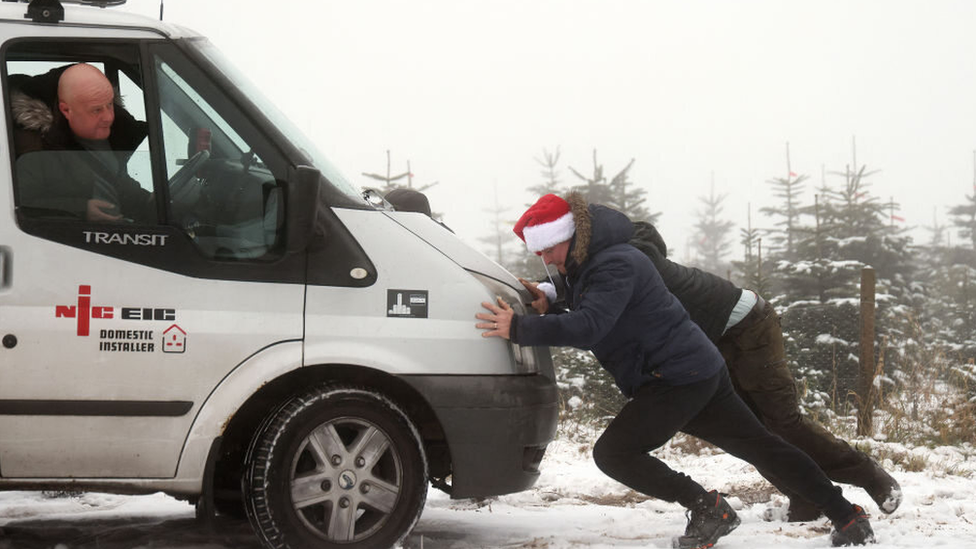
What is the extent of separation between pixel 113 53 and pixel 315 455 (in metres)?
1.84

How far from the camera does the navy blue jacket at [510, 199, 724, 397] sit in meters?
4.36

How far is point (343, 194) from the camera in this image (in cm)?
423

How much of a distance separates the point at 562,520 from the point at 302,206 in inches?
90.4

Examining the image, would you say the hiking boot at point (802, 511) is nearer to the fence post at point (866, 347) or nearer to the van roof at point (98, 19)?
the fence post at point (866, 347)

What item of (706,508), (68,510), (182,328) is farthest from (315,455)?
(68,510)

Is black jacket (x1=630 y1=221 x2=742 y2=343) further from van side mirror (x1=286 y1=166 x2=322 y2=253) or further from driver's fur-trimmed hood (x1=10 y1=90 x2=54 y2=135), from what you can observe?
driver's fur-trimmed hood (x1=10 y1=90 x2=54 y2=135)

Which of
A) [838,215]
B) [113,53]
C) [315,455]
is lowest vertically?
[315,455]

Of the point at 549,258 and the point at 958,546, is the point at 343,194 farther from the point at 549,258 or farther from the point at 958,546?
the point at 958,546

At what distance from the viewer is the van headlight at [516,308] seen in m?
4.30

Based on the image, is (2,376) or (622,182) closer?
(2,376)

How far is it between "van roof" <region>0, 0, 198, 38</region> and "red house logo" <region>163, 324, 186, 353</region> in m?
1.21

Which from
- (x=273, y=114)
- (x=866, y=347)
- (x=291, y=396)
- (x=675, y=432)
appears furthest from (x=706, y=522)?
(x=866, y=347)

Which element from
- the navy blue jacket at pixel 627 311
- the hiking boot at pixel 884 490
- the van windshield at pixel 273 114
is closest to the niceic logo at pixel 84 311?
the van windshield at pixel 273 114

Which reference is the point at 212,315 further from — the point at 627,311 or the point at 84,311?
the point at 627,311
